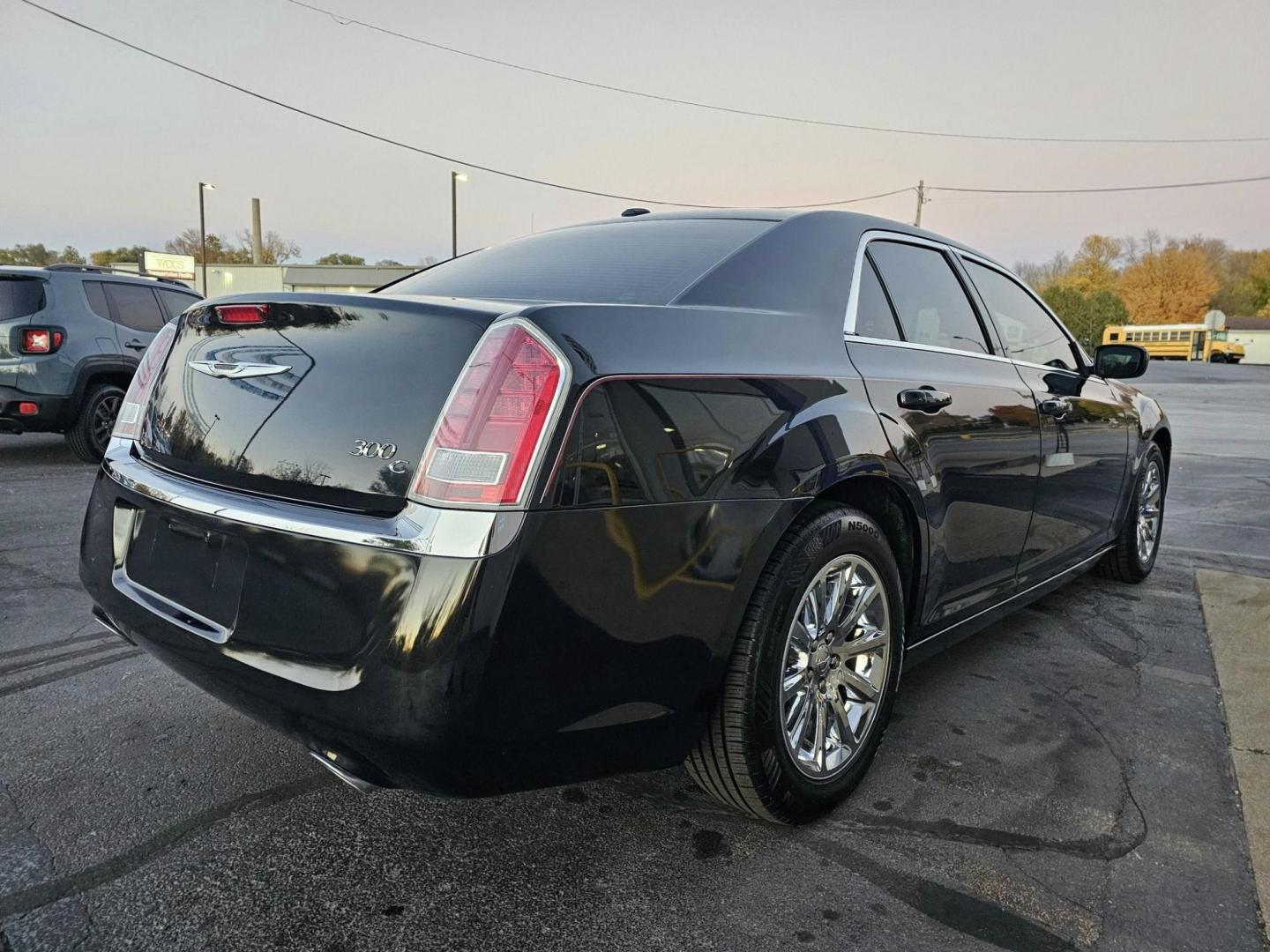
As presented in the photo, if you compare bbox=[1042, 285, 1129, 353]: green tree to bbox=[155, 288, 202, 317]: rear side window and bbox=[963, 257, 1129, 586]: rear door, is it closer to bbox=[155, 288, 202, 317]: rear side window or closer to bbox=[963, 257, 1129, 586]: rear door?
bbox=[155, 288, 202, 317]: rear side window

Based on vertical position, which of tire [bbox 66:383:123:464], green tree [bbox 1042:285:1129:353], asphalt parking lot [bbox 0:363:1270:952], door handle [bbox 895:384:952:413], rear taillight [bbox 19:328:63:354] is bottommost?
asphalt parking lot [bbox 0:363:1270:952]

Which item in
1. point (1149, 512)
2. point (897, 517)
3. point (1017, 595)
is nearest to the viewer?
point (897, 517)

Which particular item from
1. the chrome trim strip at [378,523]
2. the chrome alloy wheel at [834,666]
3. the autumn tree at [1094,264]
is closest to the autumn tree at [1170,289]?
the autumn tree at [1094,264]

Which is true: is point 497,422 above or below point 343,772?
above

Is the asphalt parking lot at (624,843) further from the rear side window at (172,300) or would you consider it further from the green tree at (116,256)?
the green tree at (116,256)

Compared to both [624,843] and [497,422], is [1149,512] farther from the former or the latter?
[497,422]

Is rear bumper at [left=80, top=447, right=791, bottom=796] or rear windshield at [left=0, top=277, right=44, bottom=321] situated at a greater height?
rear windshield at [left=0, top=277, right=44, bottom=321]

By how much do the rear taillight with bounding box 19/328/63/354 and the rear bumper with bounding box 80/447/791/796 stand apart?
22.9ft

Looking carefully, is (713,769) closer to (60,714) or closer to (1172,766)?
(1172,766)

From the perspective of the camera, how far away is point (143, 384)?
8.27ft

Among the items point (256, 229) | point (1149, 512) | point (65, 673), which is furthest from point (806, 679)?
point (256, 229)

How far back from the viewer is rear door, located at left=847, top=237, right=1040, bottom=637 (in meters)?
2.65

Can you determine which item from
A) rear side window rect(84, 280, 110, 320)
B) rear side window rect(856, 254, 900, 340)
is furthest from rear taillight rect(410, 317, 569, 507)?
rear side window rect(84, 280, 110, 320)

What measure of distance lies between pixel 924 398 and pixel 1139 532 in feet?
8.97
